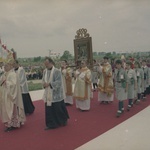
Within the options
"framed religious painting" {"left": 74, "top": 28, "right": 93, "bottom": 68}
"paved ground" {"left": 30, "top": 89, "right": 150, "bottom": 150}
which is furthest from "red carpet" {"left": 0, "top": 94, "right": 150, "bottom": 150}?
"framed religious painting" {"left": 74, "top": 28, "right": 93, "bottom": 68}

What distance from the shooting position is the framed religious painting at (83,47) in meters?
8.52

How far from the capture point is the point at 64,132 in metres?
4.73

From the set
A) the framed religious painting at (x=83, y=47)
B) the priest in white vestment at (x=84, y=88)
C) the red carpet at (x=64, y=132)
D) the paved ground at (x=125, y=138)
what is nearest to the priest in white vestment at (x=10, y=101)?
the red carpet at (x=64, y=132)

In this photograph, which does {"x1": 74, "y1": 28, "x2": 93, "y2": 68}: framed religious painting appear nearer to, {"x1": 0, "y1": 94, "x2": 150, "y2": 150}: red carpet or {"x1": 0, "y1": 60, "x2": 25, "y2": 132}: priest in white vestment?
{"x1": 0, "y1": 94, "x2": 150, "y2": 150}: red carpet

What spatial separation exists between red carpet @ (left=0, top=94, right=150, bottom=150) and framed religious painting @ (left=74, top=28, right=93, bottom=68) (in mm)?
2684

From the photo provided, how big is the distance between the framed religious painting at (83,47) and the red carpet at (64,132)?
268 centimetres

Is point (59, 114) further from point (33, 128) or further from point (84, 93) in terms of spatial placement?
point (84, 93)

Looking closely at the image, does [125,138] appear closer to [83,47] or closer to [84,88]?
[84,88]

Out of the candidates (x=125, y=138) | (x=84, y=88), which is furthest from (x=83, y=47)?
(x=125, y=138)

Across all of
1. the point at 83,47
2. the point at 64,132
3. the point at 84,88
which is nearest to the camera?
the point at 64,132

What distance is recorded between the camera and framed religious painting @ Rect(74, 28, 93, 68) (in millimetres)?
8523

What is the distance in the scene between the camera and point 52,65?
499 cm

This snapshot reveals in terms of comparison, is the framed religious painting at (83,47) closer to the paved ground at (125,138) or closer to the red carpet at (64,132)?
the red carpet at (64,132)

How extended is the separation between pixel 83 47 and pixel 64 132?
4.52 m
